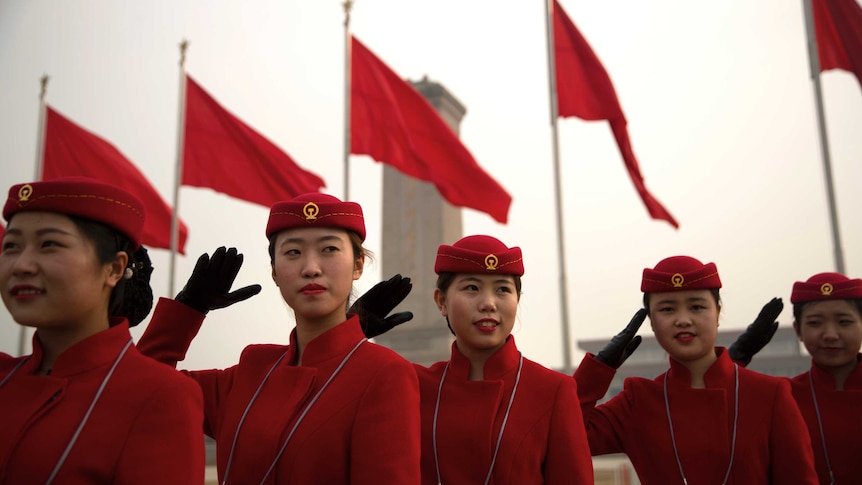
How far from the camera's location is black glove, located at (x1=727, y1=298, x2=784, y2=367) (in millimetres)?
4398

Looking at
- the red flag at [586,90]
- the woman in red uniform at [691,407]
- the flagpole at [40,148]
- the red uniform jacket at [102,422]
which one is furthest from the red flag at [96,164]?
the red uniform jacket at [102,422]

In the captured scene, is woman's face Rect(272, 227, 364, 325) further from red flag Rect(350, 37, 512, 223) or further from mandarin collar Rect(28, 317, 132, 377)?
red flag Rect(350, 37, 512, 223)

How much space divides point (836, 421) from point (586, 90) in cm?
638

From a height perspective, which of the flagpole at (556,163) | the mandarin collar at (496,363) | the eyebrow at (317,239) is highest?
the flagpole at (556,163)

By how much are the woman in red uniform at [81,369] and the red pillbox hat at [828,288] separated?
358cm

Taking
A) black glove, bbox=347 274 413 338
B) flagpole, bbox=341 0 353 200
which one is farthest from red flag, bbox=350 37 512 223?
black glove, bbox=347 274 413 338

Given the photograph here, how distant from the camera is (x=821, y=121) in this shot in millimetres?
8711

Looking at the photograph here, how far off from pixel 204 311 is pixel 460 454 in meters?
1.11

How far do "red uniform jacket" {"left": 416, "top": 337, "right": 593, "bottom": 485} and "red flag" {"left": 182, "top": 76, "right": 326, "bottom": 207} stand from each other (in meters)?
7.63

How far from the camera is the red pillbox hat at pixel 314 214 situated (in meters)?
2.67

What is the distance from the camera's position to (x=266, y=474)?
237 centimetres

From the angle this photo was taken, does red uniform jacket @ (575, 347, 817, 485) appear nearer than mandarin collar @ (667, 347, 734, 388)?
Yes

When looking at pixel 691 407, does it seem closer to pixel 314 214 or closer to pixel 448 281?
pixel 448 281

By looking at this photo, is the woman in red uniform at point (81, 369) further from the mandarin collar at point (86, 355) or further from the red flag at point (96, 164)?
the red flag at point (96, 164)
